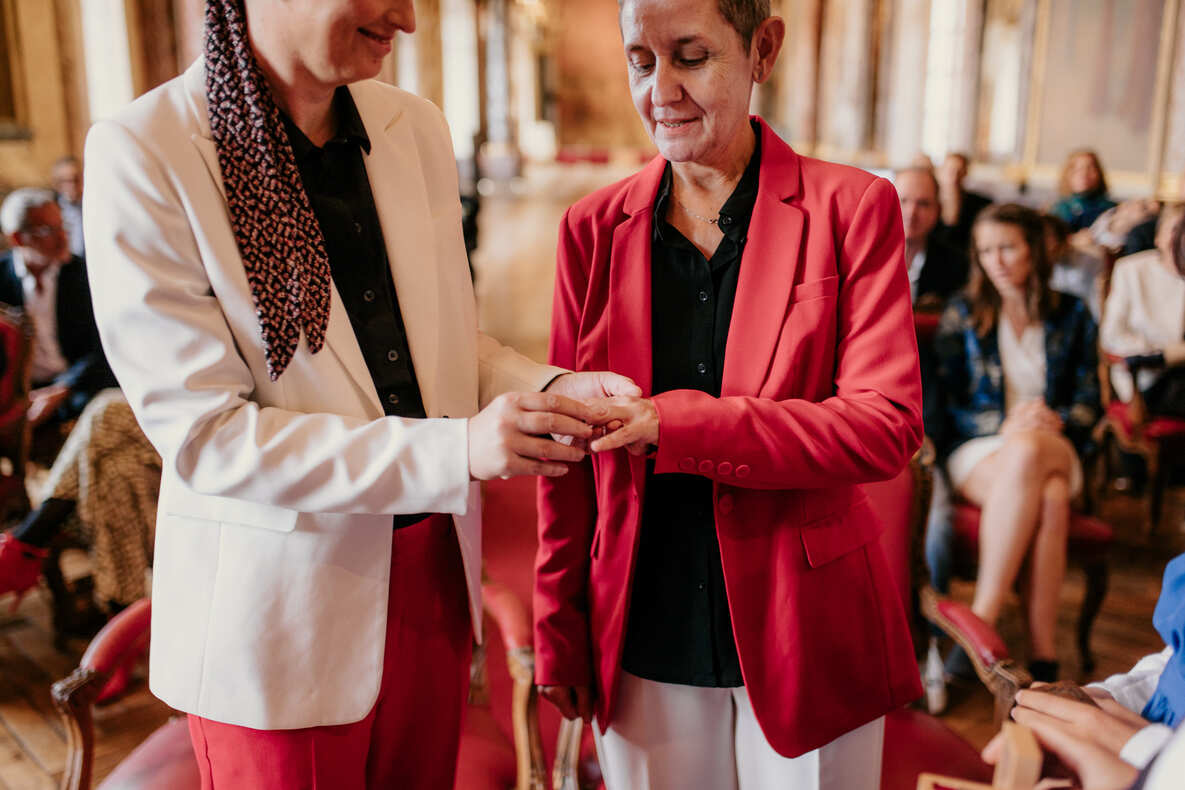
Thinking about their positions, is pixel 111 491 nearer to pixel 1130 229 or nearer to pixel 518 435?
pixel 518 435

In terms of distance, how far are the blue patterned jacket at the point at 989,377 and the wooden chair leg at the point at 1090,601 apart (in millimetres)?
420

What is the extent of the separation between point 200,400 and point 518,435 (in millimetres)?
352

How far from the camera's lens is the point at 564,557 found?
1.46 metres

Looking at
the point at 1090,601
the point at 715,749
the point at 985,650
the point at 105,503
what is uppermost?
the point at 715,749

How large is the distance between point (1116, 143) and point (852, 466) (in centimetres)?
849

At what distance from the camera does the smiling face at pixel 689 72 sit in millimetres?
1245

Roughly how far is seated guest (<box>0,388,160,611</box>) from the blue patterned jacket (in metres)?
2.80

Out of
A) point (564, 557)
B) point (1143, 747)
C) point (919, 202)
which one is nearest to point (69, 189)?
point (919, 202)

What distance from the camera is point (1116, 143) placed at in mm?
8289

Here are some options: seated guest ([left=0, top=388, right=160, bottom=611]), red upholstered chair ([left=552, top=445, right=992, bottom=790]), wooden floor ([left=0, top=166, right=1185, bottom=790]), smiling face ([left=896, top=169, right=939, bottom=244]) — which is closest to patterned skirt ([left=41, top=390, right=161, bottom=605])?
seated guest ([left=0, top=388, right=160, bottom=611])

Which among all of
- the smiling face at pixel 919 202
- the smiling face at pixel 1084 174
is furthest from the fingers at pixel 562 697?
the smiling face at pixel 1084 174

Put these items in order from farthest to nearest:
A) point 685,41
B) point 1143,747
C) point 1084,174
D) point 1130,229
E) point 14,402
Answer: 1. point 1084,174
2. point 1130,229
3. point 14,402
4. point 685,41
5. point 1143,747

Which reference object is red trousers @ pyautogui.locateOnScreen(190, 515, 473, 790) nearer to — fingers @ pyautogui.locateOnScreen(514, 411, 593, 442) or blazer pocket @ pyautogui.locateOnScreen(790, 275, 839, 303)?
fingers @ pyautogui.locateOnScreen(514, 411, 593, 442)

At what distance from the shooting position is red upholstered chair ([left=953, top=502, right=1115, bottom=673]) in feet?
10.6
